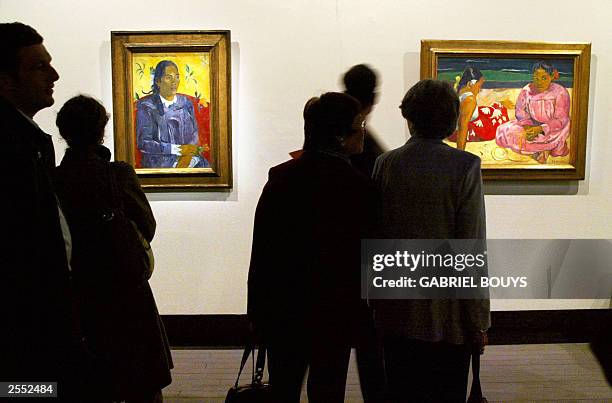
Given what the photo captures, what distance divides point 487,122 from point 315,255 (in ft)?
9.53

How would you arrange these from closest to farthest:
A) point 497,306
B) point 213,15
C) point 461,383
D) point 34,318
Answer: point 34,318 < point 461,383 < point 213,15 < point 497,306

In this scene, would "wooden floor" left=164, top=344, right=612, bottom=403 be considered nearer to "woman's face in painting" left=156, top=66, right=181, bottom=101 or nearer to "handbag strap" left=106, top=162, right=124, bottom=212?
"handbag strap" left=106, top=162, right=124, bottom=212

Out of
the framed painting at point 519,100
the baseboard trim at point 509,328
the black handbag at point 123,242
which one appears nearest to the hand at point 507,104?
the framed painting at point 519,100

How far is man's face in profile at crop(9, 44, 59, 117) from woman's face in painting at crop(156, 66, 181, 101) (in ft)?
8.88

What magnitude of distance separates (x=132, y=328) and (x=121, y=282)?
21cm

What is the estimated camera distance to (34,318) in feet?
5.17

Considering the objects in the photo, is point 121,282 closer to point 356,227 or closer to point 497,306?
point 356,227

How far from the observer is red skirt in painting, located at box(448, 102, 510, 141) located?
471 cm

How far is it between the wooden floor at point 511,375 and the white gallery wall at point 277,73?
555 millimetres

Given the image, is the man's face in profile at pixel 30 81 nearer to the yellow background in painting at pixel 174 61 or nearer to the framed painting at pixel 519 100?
the yellow background in painting at pixel 174 61

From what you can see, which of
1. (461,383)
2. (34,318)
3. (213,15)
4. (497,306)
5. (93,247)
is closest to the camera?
(34,318)

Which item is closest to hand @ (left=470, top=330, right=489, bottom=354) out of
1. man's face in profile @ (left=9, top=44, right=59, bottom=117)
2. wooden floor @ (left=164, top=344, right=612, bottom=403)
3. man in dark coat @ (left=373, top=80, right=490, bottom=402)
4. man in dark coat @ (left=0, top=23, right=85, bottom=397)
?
man in dark coat @ (left=373, top=80, right=490, bottom=402)

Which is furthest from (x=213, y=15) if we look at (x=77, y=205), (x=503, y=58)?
(x=77, y=205)

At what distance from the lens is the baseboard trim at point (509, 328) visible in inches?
192
